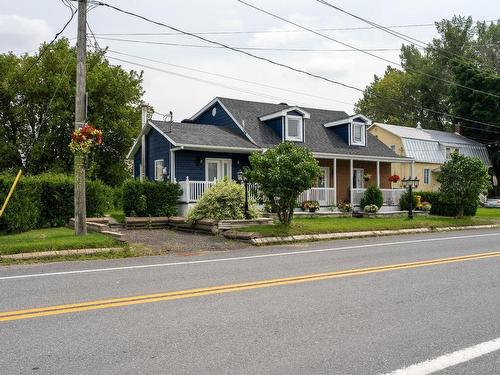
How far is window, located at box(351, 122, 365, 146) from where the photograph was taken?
29.4 meters

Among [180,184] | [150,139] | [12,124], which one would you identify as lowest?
[180,184]

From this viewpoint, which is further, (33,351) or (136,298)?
(136,298)

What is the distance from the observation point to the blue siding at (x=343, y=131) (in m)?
29.4

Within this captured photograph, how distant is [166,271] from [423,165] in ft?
124

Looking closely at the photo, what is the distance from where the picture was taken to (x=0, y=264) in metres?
10.6

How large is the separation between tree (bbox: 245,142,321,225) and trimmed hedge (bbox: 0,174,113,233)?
6618mm

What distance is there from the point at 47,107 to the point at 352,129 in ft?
62.9

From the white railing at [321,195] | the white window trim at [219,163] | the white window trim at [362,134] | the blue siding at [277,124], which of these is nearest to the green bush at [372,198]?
the white railing at [321,195]

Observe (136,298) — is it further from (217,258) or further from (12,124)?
(12,124)

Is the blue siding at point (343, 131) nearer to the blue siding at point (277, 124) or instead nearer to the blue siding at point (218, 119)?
the blue siding at point (277, 124)

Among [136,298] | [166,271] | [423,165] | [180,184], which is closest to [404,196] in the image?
[180,184]

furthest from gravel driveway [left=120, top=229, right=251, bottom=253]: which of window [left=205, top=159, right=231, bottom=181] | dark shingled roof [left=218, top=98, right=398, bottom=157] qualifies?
dark shingled roof [left=218, top=98, right=398, bottom=157]

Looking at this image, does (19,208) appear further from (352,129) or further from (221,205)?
(352,129)

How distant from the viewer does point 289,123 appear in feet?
88.8
